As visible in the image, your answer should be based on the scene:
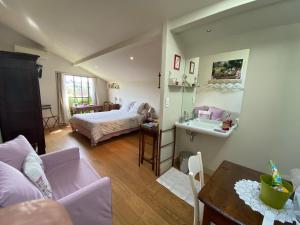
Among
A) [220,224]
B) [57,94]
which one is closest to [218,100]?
[220,224]

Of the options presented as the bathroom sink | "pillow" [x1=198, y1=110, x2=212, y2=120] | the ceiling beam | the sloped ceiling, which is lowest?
the bathroom sink

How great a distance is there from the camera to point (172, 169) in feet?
7.88

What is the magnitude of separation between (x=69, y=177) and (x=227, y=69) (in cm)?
244

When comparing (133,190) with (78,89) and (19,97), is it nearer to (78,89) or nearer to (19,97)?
(19,97)

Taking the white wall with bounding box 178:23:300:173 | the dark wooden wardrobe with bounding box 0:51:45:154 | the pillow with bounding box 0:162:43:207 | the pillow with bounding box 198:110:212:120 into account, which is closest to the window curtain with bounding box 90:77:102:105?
the dark wooden wardrobe with bounding box 0:51:45:154

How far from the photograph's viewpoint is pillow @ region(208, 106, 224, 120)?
7.00 ft

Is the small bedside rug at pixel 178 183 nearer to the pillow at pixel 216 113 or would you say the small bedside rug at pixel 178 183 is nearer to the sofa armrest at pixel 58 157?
the pillow at pixel 216 113

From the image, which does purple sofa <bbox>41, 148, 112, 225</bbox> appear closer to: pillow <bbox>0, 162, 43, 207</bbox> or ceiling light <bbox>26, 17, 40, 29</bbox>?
pillow <bbox>0, 162, 43, 207</bbox>

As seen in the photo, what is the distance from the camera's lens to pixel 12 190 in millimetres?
759

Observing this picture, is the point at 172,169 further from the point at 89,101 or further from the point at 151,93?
the point at 89,101

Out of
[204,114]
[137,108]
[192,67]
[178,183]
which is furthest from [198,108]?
[137,108]

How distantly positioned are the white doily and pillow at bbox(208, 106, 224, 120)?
124 centimetres

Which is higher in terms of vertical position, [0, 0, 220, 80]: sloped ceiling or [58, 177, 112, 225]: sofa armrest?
[0, 0, 220, 80]: sloped ceiling

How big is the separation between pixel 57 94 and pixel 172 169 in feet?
15.4
